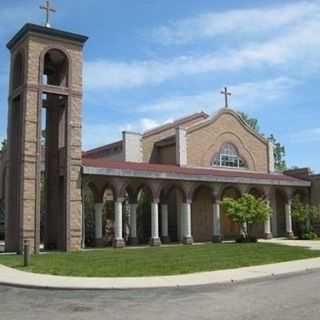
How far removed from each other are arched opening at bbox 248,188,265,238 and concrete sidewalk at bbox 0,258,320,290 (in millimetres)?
19931

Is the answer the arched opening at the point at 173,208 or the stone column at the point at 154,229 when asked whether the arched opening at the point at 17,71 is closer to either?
the stone column at the point at 154,229

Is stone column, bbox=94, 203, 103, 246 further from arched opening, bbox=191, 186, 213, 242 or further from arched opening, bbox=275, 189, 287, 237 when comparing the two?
arched opening, bbox=275, 189, 287, 237

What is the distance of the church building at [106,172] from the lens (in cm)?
2655

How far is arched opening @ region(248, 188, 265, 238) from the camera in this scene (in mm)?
37188

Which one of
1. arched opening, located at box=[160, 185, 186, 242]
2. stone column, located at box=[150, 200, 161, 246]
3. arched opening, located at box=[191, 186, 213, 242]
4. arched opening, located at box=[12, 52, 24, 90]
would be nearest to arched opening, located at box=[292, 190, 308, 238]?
arched opening, located at box=[191, 186, 213, 242]

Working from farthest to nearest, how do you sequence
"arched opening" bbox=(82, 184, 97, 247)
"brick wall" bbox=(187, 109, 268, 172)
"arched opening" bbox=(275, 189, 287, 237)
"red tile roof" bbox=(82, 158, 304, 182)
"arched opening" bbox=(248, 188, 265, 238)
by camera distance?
"arched opening" bbox=(275, 189, 287, 237), "brick wall" bbox=(187, 109, 268, 172), "arched opening" bbox=(248, 188, 265, 238), "arched opening" bbox=(82, 184, 97, 247), "red tile roof" bbox=(82, 158, 304, 182)

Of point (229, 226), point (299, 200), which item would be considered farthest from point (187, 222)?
point (299, 200)

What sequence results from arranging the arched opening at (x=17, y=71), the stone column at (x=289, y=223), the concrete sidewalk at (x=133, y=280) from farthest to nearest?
1. the stone column at (x=289, y=223)
2. the arched opening at (x=17, y=71)
3. the concrete sidewalk at (x=133, y=280)

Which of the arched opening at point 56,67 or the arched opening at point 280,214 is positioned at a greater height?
the arched opening at point 56,67

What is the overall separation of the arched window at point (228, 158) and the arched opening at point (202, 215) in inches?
122

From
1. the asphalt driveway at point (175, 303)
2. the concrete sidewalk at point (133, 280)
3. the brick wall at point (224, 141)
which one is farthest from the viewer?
the brick wall at point (224, 141)

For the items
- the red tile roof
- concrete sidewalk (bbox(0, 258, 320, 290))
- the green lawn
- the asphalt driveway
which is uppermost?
the red tile roof

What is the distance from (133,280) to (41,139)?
46.0 ft

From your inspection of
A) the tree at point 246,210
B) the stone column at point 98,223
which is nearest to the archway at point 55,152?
the stone column at point 98,223
